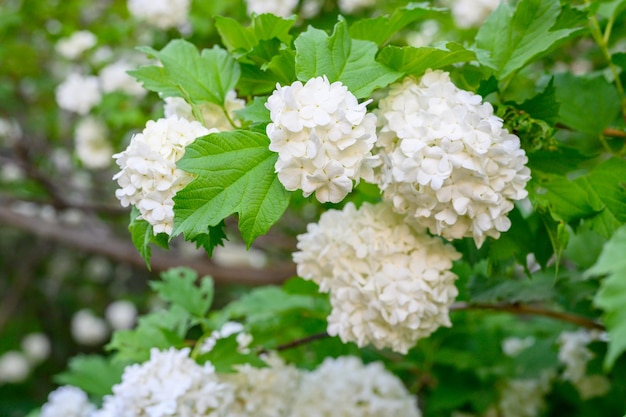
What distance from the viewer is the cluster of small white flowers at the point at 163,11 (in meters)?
Answer: 2.99

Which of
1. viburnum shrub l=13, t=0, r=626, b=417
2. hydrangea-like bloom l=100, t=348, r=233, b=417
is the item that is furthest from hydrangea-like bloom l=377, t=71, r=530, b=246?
hydrangea-like bloom l=100, t=348, r=233, b=417

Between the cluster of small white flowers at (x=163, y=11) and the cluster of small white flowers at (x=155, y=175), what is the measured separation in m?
2.08

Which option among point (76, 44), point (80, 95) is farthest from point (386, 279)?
point (76, 44)

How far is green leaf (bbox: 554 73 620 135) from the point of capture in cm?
146

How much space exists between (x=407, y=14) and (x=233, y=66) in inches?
13.7

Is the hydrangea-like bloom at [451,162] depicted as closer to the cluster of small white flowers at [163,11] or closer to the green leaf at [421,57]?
the green leaf at [421,57]

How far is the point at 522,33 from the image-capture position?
122cm

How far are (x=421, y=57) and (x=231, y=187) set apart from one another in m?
0.39

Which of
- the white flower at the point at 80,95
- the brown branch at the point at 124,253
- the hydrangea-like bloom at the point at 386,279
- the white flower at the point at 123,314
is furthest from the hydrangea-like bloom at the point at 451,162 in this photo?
the white flower at the point at 123,314

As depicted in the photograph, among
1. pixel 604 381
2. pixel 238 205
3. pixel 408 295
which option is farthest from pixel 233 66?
pixel 604 381

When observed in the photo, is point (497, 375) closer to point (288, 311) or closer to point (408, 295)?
point (288, 311)

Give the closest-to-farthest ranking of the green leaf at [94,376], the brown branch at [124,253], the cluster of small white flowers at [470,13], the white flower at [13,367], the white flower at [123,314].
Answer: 1. the green leaf at [94,376]
2. the cluster of small white flowers at [470,13]
3. the brown branch at [124,253]
4. the white flower at [13,367]
5. the white flower at [123,314]

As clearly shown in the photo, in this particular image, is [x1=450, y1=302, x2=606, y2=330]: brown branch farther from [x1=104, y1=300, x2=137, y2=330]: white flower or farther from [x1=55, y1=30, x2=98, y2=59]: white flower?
[x1=104, y1=300, x2=137, y2=330]: white flower

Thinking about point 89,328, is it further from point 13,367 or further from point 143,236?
point 143,236
